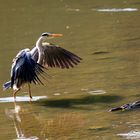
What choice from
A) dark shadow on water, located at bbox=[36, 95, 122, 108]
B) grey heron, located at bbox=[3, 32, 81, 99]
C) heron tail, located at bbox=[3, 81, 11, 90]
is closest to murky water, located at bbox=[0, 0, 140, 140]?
dark shadow on water, located at bbox=[36, 95, 122, 108]

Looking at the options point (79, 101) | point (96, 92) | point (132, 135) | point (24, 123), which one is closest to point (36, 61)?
point (96, 92)

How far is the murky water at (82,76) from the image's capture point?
8656mm

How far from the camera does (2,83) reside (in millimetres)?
12000

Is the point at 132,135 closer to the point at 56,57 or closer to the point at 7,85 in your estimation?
the point at 7,85

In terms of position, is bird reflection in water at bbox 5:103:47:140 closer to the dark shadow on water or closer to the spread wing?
the dark shadow on water

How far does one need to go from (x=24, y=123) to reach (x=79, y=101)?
1371 mm

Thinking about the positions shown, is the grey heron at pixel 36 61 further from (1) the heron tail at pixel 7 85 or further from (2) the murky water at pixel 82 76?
(2) the murky water at pixel 82 76

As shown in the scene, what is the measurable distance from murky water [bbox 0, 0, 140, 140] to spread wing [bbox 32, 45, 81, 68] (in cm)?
22

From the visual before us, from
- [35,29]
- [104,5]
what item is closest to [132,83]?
[35,29]

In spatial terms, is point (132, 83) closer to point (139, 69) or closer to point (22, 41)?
point (139, 69)

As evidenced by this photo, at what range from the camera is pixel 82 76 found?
12023 millimetres

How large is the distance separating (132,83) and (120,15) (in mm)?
9098

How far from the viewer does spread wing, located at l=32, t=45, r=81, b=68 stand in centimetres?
1223

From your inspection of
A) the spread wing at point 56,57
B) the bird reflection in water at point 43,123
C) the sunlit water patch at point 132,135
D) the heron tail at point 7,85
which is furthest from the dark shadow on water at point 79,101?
the sunlit water patch at point 132,135
